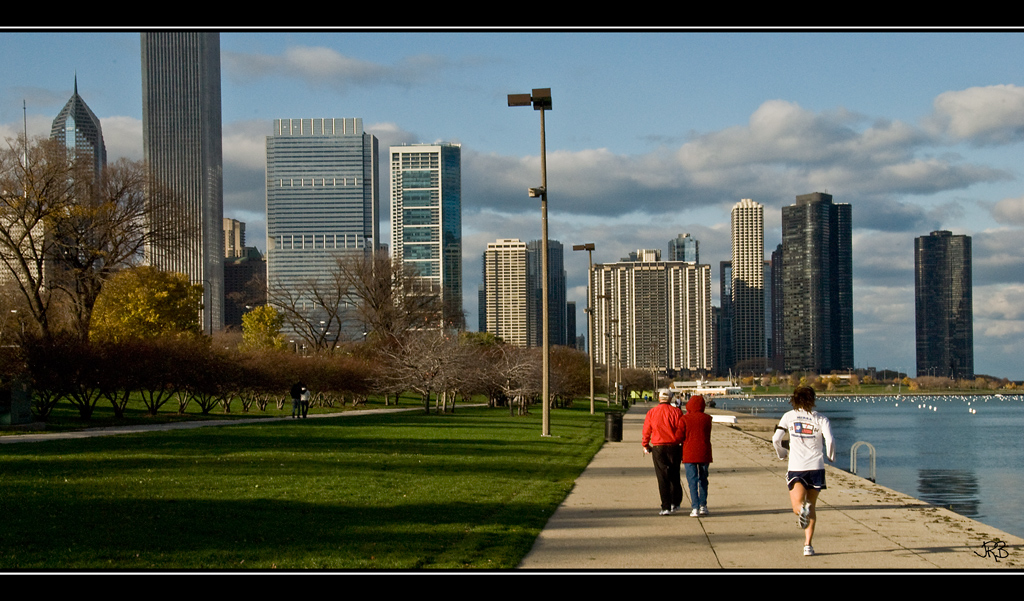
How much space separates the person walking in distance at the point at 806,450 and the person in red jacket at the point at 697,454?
8.80 feet

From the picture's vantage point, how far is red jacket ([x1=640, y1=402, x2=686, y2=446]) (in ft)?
44.9

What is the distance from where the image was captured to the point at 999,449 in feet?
147

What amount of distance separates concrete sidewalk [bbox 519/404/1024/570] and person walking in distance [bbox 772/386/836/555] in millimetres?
607

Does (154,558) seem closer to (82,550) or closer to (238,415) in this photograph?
(82,550)

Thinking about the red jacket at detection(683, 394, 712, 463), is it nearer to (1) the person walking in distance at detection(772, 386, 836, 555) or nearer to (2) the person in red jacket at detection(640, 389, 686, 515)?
(2) the person in red jacket at detection(640, 389, 686, 515)

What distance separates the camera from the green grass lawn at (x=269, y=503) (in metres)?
9.01

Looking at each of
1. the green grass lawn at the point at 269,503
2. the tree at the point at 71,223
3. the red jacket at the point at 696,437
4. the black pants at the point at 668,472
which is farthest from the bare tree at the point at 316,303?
the red jacket at the point at 696,437

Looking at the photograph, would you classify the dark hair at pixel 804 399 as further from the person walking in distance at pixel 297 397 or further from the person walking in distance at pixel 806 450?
the person walking in distance at pixel 297 397

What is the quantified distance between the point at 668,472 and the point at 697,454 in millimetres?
487

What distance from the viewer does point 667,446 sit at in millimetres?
13672

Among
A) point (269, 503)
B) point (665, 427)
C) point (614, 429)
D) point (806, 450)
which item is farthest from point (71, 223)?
point (806, 450)

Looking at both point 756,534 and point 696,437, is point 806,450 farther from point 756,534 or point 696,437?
point 696,437
